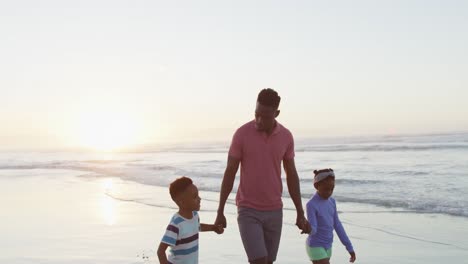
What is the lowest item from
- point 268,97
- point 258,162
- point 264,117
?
point 258,162

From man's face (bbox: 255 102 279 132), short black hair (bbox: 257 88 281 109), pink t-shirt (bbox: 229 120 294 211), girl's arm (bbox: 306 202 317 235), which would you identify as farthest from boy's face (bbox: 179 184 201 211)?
girl's arm (bbox: 306 202 317 235)

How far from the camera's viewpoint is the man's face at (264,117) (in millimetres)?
4723

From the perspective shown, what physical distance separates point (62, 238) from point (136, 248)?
167cm

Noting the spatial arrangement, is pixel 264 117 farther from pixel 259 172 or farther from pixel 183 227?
pixel 183 227

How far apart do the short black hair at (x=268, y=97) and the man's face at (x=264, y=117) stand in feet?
0.11

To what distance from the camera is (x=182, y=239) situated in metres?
4.38

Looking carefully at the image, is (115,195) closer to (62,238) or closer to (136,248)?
(62,238)

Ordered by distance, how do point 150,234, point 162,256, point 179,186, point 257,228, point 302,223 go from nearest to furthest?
point 162,256, point 179,186, point 257,228, point 302,223, point 150,234

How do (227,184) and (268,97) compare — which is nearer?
(268,97)

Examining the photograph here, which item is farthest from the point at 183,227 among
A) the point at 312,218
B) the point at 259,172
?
the point at 312,218

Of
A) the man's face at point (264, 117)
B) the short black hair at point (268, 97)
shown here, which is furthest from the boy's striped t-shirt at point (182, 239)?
the short black hair at point (268, 97)

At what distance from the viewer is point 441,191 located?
15.1 metres

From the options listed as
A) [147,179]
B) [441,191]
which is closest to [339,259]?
[441,191]

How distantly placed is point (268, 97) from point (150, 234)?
5976mm
